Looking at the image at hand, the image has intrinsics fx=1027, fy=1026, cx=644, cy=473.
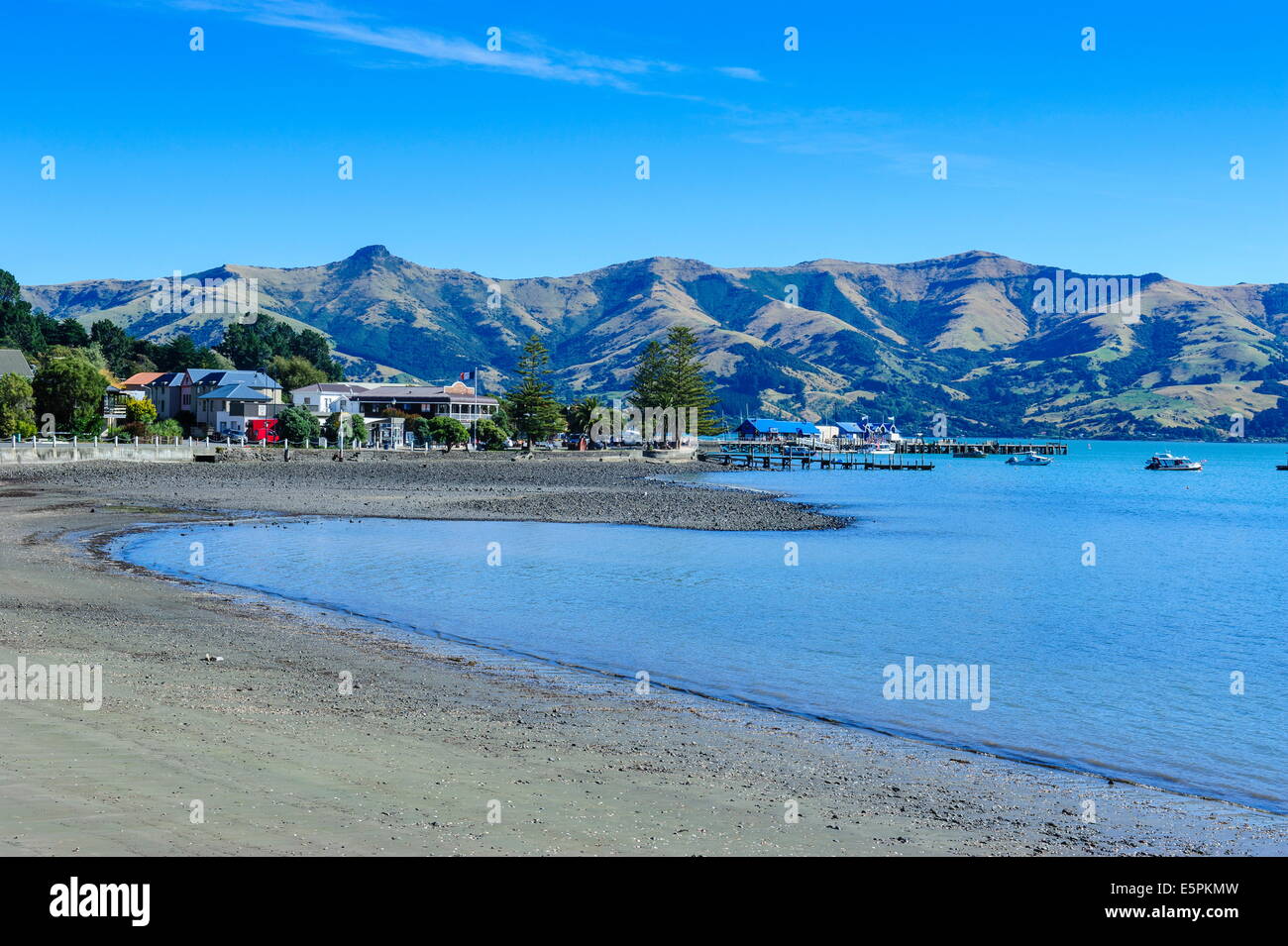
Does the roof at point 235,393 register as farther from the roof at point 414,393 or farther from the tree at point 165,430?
the roof at point 414,393

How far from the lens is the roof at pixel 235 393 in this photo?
123m

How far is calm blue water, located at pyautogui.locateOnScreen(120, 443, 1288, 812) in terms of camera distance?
16.9 meters

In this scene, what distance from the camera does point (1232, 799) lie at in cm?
1303

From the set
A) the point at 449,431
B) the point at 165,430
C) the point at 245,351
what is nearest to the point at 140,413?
the point at 165,430

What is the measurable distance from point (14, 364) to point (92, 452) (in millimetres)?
36091

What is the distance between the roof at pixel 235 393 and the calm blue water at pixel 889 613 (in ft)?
267

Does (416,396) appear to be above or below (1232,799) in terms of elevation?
above

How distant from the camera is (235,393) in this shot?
123 meters

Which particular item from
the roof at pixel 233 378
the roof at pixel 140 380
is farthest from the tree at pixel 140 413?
the roof at pixel 140 380

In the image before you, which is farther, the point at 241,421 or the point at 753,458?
the point at 753,458

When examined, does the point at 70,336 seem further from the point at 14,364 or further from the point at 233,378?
the point at 14,364
